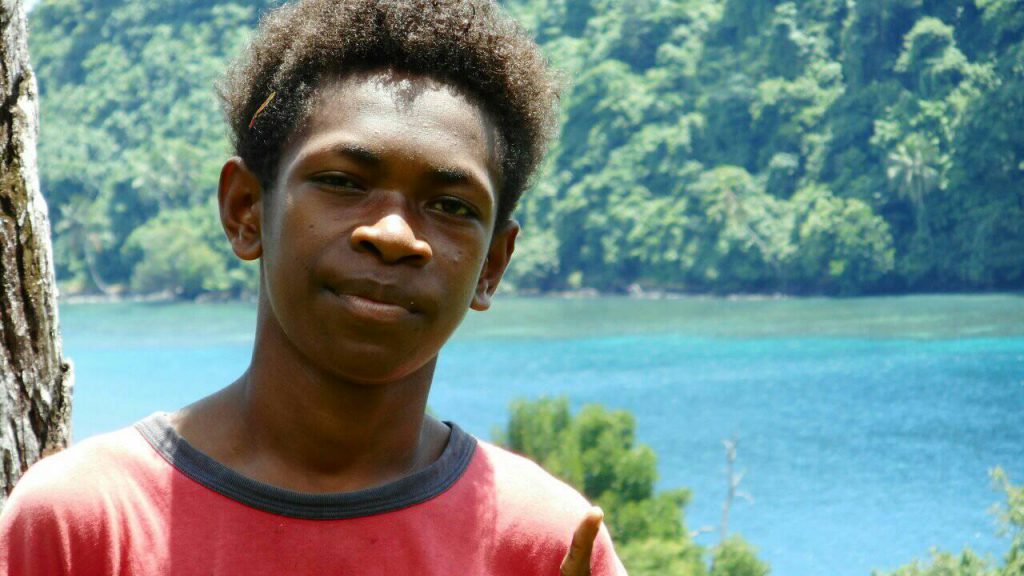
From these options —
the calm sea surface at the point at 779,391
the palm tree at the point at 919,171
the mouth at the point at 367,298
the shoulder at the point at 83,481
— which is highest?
the palm tree at the point at 919,171

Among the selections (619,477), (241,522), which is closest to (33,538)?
(241,522)

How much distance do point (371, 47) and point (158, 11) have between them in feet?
256

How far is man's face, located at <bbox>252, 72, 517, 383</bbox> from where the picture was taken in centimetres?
143

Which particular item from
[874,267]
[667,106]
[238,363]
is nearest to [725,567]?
[874,267]

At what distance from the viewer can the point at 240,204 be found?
1602 millimetres

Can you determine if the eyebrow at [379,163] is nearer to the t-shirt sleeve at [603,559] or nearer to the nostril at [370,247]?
the nostril at [370,247]

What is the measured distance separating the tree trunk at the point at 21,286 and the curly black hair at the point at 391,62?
0.39 m

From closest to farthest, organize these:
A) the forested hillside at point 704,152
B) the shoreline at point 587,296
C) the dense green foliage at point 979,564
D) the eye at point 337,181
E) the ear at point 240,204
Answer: the eye at point 337,181, the ear at point 240,204, the dense green foliage at point 979,564, the forested hillside at point 704,152, the shoreline at point 587,296

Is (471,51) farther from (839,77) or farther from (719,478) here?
(839,77)

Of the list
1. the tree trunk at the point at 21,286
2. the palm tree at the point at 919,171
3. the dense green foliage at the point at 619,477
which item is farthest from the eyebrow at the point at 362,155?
the palm tree at the point at 919,171

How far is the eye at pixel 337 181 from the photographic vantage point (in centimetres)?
146

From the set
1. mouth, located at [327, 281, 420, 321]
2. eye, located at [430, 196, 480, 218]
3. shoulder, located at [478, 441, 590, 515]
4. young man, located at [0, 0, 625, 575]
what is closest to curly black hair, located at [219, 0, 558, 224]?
young man, located at [0, 0, 625, 575]

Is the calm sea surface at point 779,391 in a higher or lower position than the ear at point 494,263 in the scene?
lower

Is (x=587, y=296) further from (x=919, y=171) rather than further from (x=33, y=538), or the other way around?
(x=33, y=538)
